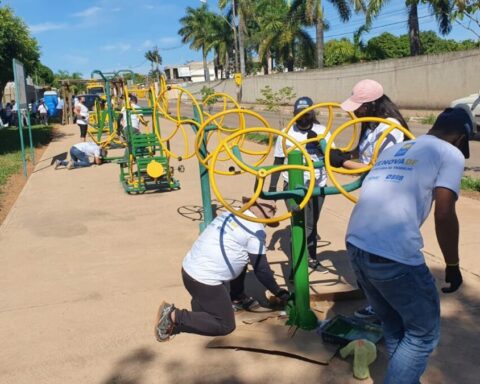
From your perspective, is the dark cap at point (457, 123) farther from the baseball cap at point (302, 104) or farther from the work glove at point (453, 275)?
the baseball cap at point (302, 104)

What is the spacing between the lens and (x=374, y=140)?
366 cm

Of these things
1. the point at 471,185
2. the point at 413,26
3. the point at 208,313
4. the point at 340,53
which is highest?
the point at 340,53

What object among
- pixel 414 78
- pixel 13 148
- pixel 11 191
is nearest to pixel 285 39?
pixel 414 78

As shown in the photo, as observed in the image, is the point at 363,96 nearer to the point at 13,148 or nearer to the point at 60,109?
the point at 13,148

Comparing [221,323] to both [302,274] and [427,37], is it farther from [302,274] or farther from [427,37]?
[427,37]

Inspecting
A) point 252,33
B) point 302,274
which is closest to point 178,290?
point 302,274

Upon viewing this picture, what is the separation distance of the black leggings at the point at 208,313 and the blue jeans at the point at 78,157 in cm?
943

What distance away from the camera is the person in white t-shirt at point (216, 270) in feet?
11.6

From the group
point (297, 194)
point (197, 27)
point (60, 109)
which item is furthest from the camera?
point (197, 27)

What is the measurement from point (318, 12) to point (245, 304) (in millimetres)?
34667

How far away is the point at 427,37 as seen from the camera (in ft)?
172

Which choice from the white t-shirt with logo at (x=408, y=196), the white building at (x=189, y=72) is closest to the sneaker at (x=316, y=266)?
the white t-shirt with logo at (x=408, y=196)

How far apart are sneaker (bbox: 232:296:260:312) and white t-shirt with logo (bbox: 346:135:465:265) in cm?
185

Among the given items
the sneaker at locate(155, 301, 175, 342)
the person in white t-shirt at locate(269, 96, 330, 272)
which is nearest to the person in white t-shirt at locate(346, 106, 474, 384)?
the sneaker at locate(155, 301, 175, 342)
